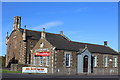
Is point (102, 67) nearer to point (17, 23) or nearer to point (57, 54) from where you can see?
point (57, 54)

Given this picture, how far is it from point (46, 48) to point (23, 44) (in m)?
12.3

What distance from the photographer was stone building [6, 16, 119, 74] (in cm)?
4258

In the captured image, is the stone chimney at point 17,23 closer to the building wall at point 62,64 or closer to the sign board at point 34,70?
the building wall at point 62,64

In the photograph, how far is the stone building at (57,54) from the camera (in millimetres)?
42578

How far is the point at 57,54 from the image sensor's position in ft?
138

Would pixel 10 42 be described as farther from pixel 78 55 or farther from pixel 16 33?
pixel 78 55

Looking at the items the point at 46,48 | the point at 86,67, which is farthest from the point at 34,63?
the point at 86,67

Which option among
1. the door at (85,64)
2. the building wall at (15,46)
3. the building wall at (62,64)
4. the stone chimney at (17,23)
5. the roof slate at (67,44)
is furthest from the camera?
the stone chimney at (17,23)

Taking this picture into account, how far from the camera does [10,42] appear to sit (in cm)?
6059

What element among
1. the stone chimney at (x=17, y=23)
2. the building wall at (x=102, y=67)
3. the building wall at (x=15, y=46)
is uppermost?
the stone chimney at (x=17, y=23)

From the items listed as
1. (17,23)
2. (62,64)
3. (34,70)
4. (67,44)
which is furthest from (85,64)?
(17,23)

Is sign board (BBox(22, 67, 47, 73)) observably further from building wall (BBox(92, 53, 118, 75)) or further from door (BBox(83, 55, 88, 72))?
building wall (BBox(92, 53, 118, 75))

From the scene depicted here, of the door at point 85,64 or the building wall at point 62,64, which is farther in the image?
the door at point 85,64

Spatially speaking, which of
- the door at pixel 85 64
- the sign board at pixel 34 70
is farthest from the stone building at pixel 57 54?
the sign board at pixel 34 70
